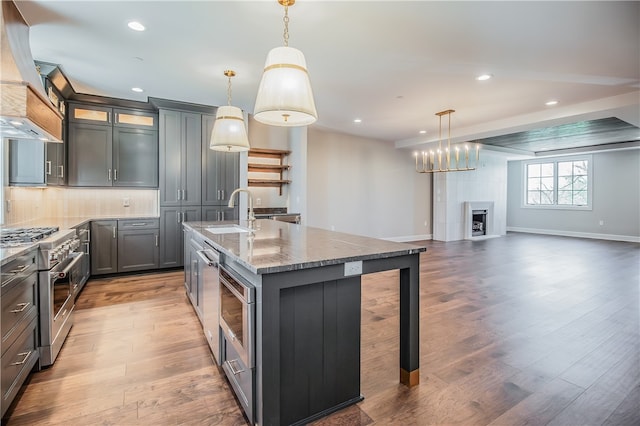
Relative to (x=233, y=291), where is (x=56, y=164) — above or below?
above

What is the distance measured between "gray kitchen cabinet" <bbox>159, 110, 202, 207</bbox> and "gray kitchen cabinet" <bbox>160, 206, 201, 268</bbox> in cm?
11

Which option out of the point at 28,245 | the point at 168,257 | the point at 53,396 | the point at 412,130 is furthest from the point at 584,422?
the point at 412,130

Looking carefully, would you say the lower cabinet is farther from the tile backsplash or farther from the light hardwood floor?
the tile backsplash

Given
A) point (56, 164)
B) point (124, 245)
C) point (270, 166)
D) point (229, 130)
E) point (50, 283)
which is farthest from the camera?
point (270, 166)

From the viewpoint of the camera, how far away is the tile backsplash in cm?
346

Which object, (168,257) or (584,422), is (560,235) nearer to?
(584,422)

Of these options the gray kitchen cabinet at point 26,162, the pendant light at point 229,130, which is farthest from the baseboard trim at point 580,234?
the gray kitchen cabinet at point 26,162

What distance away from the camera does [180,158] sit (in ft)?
16.8

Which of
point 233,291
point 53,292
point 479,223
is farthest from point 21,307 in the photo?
point 479,223

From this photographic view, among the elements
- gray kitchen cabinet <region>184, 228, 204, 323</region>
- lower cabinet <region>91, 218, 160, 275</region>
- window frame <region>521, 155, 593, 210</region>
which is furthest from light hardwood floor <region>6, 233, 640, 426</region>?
window frame <region>521, 155, 593, 210</region>

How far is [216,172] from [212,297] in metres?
3.44

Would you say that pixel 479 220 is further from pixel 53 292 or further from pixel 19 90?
pixel 19 90

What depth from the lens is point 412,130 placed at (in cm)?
705

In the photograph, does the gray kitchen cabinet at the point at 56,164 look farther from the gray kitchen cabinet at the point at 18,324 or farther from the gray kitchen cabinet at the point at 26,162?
the gray kitchen cabinet at the point at 18,324
